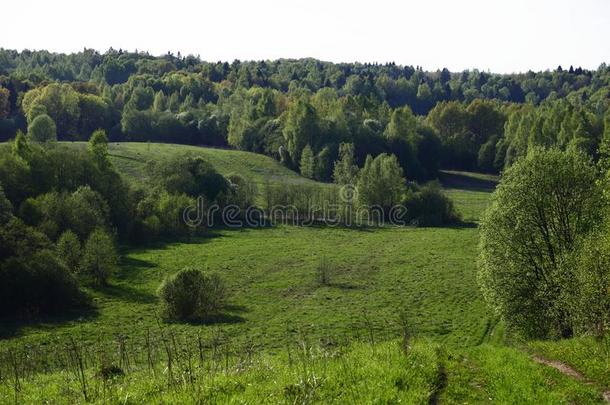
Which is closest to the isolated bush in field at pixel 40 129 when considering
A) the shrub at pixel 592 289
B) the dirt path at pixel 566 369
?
the shrub at pixel 592 289

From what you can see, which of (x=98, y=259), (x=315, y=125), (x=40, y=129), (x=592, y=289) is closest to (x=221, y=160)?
(x=315, y=125)

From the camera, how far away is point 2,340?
40219mm

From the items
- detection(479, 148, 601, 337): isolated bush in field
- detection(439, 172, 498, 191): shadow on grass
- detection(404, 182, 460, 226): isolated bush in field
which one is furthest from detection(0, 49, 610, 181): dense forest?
detection(479, 148, 601, 337): isolated bush in field

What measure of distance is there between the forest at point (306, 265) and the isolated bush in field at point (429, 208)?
44cm

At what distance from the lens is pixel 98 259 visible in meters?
58.1

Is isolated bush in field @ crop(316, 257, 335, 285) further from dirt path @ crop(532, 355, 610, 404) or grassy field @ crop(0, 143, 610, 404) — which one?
dirt path @ crop(532, 355, 610, 404)

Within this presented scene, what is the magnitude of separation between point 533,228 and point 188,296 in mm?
29249

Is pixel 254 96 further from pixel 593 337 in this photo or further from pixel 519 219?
pixel 593 337

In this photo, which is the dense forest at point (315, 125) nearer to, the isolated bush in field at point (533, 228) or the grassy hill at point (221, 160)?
the grassy hill at point (221, 160)

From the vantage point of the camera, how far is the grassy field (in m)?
13.5

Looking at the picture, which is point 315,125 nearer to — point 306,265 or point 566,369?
point 306,265

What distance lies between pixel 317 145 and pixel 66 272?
9096 cm

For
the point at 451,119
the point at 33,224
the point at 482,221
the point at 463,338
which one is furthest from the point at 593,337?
the point at 451,119

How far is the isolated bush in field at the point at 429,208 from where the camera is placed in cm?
9912
